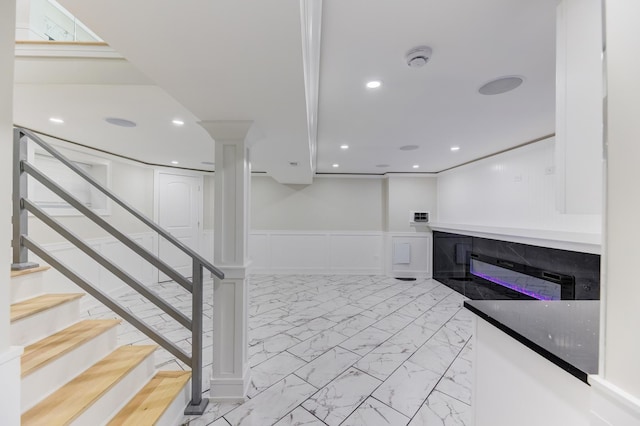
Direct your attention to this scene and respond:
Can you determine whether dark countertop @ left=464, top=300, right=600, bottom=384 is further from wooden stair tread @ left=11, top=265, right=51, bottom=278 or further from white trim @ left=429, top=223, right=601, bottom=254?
wooden stair tread @ left=11, top=265, right=51, bottom=278

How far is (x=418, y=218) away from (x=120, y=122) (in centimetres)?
534

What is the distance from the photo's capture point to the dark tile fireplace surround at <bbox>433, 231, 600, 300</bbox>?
2.55 metres

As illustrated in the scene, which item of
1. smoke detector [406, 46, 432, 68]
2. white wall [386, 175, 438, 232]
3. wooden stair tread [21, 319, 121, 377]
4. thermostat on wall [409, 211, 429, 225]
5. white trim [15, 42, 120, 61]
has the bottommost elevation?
wooden stair tread [21, 319, 121, 377]

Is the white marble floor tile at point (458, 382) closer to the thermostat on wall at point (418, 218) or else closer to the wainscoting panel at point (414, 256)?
the wainscoting panel at point (414, 256)

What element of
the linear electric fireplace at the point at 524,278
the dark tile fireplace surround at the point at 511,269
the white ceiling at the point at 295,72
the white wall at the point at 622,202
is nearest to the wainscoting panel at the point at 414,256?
the dark tile fireplace surround at the point at 511,269

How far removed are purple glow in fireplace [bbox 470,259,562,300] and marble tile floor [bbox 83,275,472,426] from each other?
628 mm

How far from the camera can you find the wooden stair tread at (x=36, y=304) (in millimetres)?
1374

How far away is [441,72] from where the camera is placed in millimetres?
1723

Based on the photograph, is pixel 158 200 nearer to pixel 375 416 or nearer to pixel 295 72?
pixel 295 72

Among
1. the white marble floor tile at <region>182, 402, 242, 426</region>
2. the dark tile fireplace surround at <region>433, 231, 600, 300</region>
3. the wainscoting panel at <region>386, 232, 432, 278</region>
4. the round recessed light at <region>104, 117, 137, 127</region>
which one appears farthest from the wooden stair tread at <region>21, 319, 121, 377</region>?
the wainscoting panel at <region>386, 232, 432, 278</region>

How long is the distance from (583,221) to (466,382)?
2017 millimetres

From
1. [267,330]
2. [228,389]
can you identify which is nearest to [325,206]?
[267,330]

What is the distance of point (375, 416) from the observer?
5.83 feet

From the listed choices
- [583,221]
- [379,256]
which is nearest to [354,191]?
[379,256]
